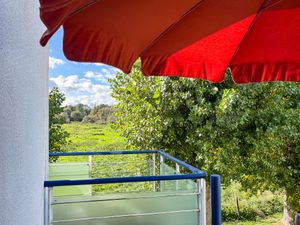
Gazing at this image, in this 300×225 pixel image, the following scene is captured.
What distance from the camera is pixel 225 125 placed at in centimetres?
590

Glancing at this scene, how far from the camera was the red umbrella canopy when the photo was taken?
125cm

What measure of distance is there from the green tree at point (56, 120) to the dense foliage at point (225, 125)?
176 centimetres

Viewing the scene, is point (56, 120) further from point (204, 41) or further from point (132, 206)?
point (204, 41)

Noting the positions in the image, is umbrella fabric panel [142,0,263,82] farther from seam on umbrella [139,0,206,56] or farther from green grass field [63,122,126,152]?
green grass field [63,122,126,152]

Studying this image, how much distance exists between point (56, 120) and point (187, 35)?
642 cm

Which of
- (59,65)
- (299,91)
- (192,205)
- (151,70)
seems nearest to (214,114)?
(299,91)

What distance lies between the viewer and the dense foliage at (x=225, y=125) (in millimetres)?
5840

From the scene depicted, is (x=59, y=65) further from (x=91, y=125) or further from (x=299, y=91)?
(x=299, y=91)

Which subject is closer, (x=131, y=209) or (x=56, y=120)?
(x=131, y=209)

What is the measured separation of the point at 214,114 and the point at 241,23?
443cm

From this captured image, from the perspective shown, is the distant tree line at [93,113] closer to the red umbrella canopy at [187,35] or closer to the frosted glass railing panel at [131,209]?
the frosted glass railing panel at [131,209]

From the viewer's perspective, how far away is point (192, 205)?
8.11 feet

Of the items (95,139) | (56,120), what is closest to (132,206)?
(56,120)

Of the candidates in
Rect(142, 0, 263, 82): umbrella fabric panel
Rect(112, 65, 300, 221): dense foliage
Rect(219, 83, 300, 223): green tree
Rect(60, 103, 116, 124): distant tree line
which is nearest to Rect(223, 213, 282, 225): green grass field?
Rect(112, 65, 300, 221): dense foliage
